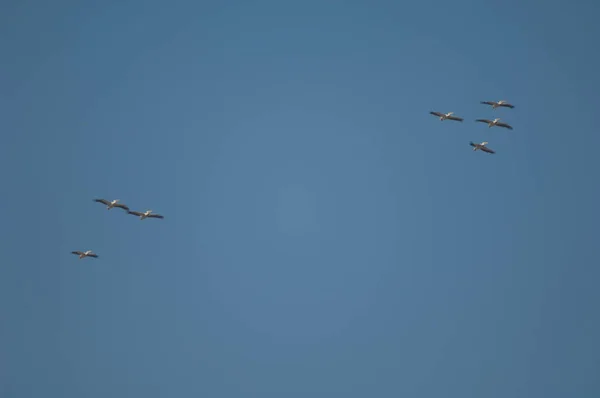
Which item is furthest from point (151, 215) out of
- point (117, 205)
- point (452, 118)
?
point (452, 118)

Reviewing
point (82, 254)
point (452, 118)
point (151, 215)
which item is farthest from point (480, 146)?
point (82, 254)

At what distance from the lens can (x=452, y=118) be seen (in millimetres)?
91750

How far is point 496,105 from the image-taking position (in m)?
90.5

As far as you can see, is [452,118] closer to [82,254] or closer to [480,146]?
[480,146]

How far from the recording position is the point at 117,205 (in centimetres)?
9019

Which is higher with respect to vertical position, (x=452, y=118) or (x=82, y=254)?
(x=452, y=118)

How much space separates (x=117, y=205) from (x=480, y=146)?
105ft

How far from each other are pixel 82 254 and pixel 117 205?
6.50 metres

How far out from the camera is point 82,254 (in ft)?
306

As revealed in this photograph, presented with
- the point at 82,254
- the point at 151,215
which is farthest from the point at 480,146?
the point at 82,254

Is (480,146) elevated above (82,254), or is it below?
above

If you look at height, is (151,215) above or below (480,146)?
below

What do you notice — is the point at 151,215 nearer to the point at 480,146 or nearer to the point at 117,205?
the point at 117,205

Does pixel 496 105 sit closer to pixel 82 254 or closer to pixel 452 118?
pixel 452 118
